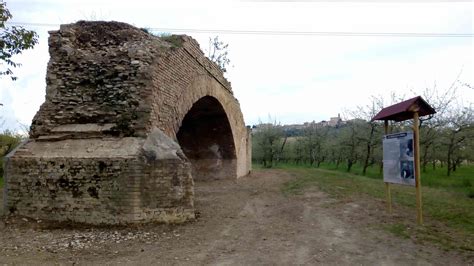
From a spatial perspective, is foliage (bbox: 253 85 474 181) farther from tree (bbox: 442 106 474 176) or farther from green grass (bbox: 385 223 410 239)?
green grass (bbox: 385 223 410 239)

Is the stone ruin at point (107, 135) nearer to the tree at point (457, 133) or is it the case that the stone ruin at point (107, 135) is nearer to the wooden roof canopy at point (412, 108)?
the wooden roof canopy at point (412, 108)

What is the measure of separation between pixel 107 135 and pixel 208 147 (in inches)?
418

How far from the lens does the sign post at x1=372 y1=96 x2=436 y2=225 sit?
24.1 feet

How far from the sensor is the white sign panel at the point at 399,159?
7500mm

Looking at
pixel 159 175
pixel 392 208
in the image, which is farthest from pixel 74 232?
pixel 392 208

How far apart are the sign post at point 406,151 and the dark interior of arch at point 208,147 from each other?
1028 centimetres

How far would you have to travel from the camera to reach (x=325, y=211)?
9.28m

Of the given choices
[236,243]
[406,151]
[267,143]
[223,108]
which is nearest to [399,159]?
[406,151]

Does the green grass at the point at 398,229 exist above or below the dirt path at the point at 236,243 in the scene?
above

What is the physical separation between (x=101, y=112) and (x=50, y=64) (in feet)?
5.63

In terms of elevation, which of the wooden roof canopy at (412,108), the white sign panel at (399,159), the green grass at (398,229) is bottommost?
the green grass at (398,229)

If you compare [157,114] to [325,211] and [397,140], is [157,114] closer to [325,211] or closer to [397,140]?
[325,211]

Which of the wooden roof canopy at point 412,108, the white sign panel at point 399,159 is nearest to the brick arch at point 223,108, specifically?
the white sign panel at point 399,159

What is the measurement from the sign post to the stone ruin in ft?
13.8
